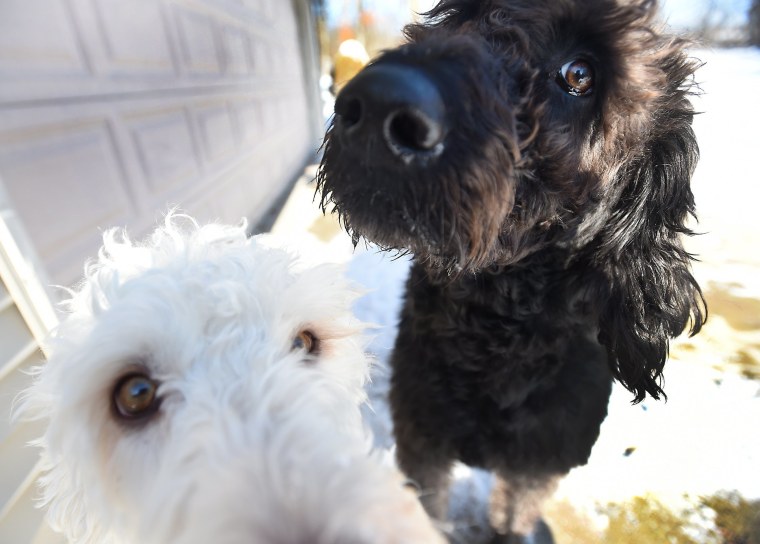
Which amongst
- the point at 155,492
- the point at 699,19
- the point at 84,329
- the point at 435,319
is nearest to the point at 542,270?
the point at 435,319

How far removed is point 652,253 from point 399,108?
3.84 feet

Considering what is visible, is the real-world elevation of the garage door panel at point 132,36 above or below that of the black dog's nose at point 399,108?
above

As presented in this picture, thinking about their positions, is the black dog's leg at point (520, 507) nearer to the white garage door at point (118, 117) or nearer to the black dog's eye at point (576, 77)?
the black dog's eye at point (576, 77)

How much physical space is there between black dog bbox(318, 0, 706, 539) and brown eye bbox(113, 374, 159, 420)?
2.42 ft

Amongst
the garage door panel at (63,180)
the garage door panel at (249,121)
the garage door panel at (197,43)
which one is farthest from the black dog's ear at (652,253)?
the garage door panel at (249,121)

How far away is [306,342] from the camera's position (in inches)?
53.4

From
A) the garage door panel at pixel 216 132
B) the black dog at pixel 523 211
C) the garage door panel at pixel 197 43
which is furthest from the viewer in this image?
the garage door panel at pixel 216 132

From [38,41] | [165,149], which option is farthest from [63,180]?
[165,149]

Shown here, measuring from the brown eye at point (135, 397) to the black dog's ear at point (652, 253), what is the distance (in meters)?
1.56

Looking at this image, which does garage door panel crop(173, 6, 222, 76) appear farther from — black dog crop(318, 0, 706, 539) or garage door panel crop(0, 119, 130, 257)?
black dog crop(318, 0, 706, 539)

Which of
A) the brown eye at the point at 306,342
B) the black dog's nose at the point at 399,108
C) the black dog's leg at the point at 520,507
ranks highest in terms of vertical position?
the black dog's nose at the point at 399,108

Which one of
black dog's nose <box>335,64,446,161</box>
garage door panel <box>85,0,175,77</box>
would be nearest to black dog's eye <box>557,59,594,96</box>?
black dog's nose <box>335,64,446,161</box>

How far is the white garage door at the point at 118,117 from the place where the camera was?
73.8 inches

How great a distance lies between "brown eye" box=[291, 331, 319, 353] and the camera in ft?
4.33
